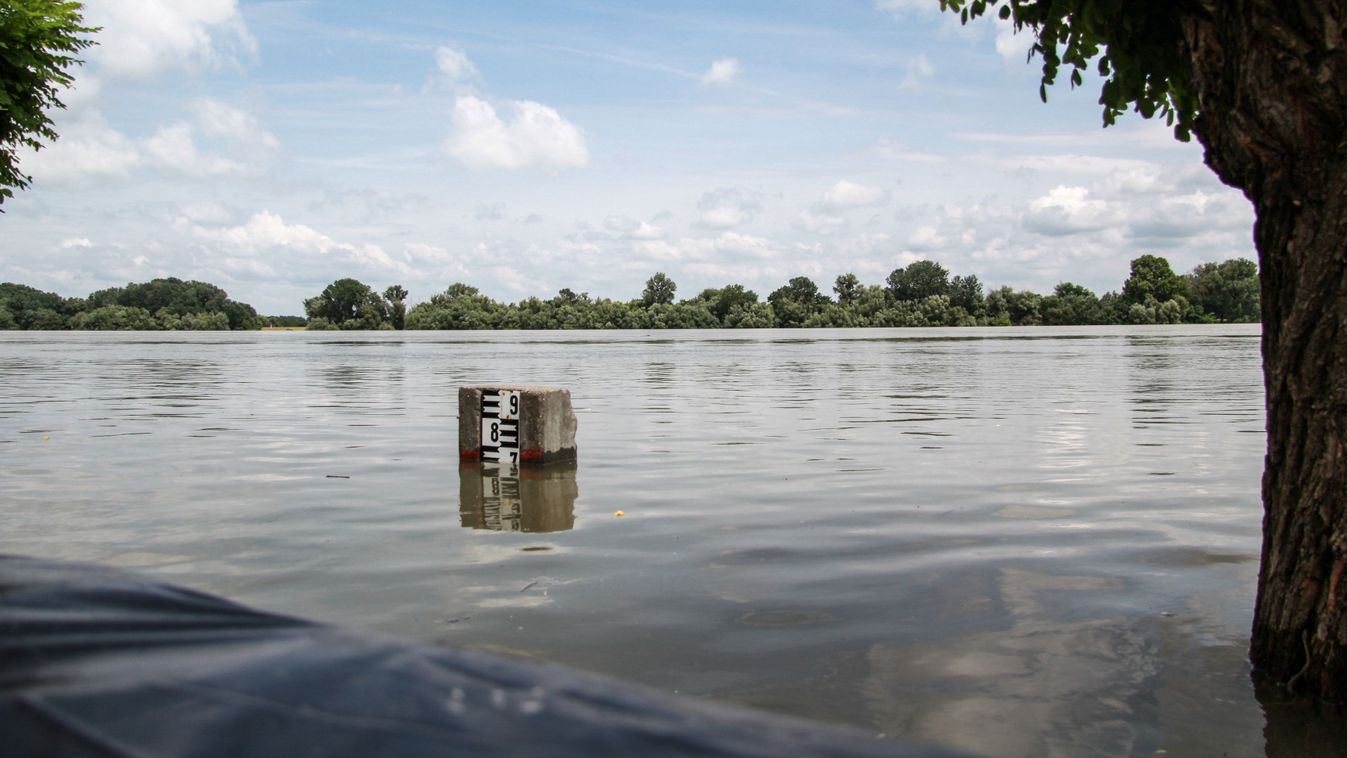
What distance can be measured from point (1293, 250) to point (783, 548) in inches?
150

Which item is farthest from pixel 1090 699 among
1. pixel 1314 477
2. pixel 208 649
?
pixel 208 649

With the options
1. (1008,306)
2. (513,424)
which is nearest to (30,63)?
(513,424)

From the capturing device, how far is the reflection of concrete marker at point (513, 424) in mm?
10984

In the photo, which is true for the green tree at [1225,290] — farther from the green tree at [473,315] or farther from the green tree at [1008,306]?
the green tree at [473,315]

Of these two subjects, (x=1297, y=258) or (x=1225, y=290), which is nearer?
(x=1297, y=258)

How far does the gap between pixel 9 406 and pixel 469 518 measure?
15.3 m

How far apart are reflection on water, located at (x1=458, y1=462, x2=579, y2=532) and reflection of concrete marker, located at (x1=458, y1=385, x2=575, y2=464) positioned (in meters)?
0.15

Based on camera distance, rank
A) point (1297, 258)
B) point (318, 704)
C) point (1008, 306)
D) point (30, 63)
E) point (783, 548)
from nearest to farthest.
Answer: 1. point (318, 704)
2. point (1297, 258)
3. point (783, 548)
4. point (30, 63)
5. point (1008, 306)

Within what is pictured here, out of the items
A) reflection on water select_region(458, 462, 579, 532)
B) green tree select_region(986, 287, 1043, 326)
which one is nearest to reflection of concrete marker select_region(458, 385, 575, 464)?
reflection on water select_region(458, 462, 579, 532)

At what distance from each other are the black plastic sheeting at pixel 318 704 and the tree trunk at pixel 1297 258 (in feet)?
11.5

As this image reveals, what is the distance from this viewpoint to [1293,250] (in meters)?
4.09

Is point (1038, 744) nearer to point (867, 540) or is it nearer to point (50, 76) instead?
point (867, 540)

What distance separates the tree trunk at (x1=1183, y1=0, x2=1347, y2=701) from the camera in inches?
151

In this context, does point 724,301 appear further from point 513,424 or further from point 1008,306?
point 513,424
